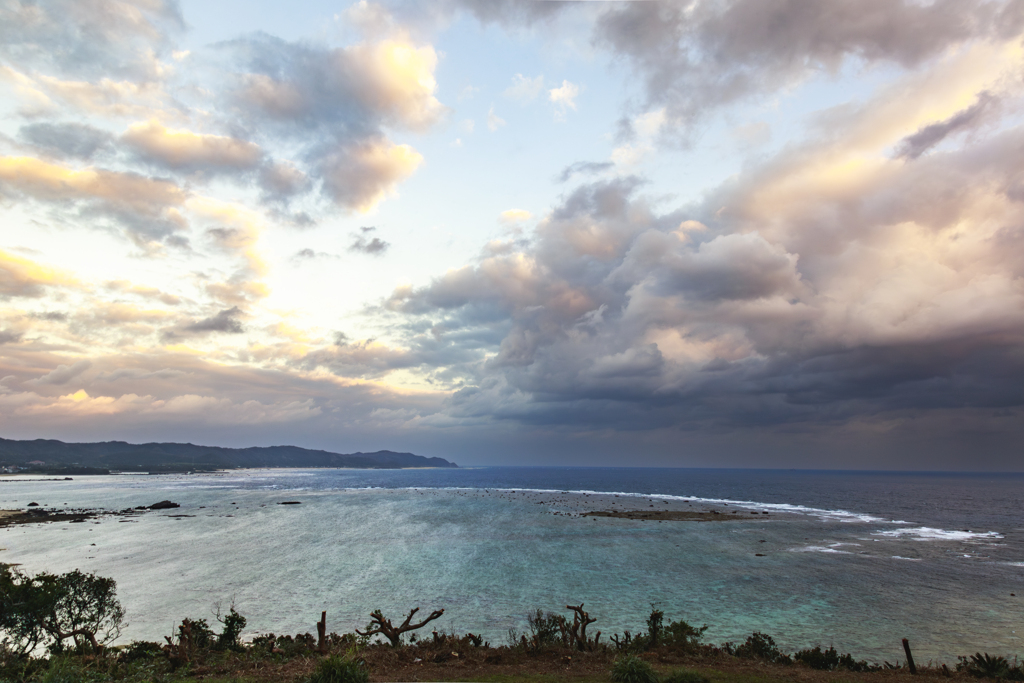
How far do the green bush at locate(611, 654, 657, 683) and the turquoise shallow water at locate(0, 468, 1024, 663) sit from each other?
18.0 metres

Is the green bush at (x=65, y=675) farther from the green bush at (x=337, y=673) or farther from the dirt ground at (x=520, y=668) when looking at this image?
the green bush at (x=337, y=673)

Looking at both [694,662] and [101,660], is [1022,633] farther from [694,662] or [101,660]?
[101,660]

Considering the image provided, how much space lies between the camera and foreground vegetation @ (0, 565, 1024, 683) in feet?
54.5

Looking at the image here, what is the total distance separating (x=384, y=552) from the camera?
62438 mm

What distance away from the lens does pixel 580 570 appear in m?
52.5

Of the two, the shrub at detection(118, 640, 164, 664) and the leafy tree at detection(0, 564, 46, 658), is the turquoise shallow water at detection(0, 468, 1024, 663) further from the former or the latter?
the shrub at detection(118, 640, 164, 664)

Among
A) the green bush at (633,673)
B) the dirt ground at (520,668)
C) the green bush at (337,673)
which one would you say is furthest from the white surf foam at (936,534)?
the green bush at (337,673)

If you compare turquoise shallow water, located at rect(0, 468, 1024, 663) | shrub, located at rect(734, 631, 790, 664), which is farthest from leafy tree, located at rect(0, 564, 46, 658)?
shrub, located at rect(734, 631, 790, 664)

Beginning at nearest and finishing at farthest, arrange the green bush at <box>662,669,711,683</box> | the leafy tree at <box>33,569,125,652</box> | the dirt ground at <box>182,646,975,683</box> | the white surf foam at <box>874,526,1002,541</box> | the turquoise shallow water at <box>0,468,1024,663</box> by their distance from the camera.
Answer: the green bush at <box>662,669,711,683</box>, the dirt ground at <box>182,646,975,683</box>, the leafy tree at <box>33,569,125,652</box>, the turquoise shallow water at <box>0,468,1024,663</box>, the white surf foam at <box>874,526,1002,541</box>

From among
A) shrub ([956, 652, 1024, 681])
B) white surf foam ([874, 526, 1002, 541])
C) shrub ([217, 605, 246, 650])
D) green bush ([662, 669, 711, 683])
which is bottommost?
white surf foam ([874, 526, 1002, 541])

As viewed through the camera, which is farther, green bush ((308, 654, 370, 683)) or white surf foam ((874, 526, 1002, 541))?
white surf foam ((874, 526, 1002, 541))

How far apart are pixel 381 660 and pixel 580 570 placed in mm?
37238

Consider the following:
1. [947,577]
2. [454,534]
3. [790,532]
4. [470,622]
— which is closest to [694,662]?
[470,622]

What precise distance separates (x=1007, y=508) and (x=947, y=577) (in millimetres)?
110685
